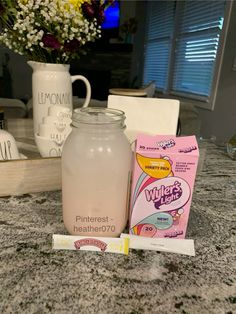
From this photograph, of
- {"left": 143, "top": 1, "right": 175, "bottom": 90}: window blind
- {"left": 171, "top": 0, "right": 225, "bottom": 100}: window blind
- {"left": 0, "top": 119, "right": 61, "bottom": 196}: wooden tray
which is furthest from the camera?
{"left": 143, "top": 1, "right": 175, "bottom": 90}: window blind

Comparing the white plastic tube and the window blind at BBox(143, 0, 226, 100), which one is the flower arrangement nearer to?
the white plastic tube

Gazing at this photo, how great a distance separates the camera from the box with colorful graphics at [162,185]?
43cm

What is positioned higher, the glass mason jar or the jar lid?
the jar lid

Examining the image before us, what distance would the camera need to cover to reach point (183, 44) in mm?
3504

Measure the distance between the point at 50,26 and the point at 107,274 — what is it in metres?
0.62

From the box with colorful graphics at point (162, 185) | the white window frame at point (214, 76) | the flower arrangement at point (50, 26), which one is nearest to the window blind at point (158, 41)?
the white window frame at point (214, 76)

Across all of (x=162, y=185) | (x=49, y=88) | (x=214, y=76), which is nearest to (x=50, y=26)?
(x=49, y=88)

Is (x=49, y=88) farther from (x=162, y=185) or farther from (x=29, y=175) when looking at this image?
(x=162, y=185)

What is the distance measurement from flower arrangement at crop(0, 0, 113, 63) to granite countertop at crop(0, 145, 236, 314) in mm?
432

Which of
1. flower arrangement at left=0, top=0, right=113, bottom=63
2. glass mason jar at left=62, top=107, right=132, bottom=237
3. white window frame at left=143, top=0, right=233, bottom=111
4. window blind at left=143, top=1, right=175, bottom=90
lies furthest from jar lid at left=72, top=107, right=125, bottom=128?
window blind at left=143, top=1, right=175, bottom=90

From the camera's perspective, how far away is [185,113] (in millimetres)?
2451

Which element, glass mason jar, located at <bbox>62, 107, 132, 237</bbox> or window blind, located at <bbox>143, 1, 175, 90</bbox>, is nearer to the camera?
glass mason jar, located at <bbox>62, 107, 132, 237</bbox>

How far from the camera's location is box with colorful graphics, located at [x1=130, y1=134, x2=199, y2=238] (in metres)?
0.43

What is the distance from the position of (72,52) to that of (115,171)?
1.55 feet
